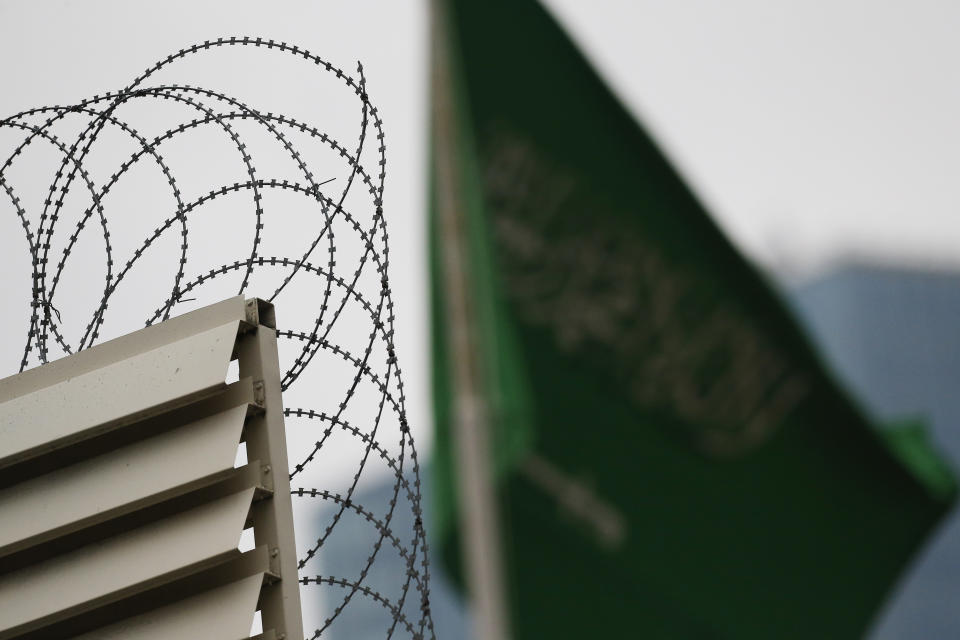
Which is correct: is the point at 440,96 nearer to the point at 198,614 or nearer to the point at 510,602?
the point at 510,602

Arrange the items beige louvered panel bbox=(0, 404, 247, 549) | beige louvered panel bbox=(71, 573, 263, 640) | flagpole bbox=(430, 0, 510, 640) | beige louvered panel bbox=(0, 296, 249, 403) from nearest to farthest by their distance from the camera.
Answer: flagpole bbox=(430, 0, 510, 640)
beige louvered panel bbox=(71, 573, 263, 640)
beige louvered panel bbox=(0, 404, 247, 549)
beige louvered panel bbox=(0, 296, 249, 403)

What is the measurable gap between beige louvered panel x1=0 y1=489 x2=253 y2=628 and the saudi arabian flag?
4.18 metres

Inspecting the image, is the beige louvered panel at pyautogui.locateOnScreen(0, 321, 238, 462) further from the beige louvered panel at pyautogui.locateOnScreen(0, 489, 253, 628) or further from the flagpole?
the flagpole

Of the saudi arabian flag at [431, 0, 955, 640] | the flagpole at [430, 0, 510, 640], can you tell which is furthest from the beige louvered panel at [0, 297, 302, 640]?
the flagpole at [430, 0, 510, 640]

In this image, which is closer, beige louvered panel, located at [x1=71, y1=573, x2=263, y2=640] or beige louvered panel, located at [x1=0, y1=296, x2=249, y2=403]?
beige louvered panel, located at [x1=71, y1=573, x2=263, y2=640]

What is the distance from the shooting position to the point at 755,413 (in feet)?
16.6

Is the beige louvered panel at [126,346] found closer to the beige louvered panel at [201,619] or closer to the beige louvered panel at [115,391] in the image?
the beige louvered panel at [115,391]

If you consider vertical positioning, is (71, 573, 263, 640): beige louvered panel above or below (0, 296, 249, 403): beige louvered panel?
below

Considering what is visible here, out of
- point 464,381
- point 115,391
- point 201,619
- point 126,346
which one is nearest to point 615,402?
point 464,381

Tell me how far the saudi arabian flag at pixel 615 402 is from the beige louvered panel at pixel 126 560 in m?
4.18

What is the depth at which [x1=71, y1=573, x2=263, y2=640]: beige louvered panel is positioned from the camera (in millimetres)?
8547

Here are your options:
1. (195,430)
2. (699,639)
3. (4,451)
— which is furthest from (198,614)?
(699,639)

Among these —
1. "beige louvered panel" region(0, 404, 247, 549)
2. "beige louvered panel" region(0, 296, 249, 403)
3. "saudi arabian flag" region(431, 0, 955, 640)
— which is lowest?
"saudi arabian flag" region(431, 0, 955, 640)

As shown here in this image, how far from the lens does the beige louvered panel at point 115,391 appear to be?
9031mm
